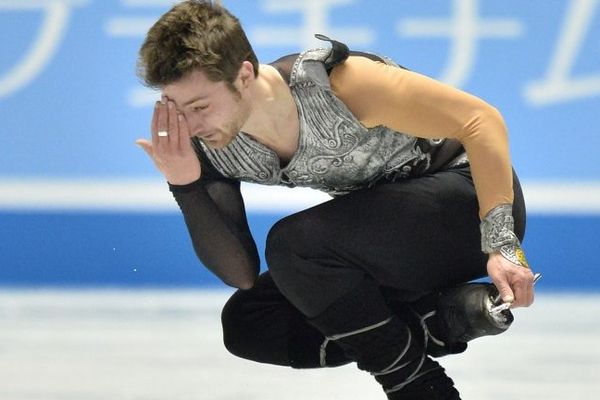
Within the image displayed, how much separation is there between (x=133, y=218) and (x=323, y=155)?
1.60m

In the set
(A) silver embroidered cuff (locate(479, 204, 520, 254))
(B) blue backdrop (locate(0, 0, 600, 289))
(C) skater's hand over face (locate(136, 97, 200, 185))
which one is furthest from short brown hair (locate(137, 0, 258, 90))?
(B) blue backdrop (locate(0, 0, 600, 289))

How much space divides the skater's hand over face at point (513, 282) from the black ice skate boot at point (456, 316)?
4 centimetres

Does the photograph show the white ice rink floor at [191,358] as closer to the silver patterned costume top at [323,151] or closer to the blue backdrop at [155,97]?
the blue backdrop at [155,97]

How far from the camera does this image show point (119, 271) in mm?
3633

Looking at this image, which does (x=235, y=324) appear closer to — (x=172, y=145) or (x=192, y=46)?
(x=172, y=145)

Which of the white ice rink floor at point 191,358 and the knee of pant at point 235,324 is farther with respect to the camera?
the white ice rink floor at point 191,358

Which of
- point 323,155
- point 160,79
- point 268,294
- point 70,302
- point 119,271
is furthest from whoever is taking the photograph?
point 119,271

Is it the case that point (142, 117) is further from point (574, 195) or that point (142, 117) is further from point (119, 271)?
point (574, 195)

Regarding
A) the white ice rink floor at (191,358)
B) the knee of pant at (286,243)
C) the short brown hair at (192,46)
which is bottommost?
the white ice rink floor at (191,358)

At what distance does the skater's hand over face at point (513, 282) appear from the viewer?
1983 mm

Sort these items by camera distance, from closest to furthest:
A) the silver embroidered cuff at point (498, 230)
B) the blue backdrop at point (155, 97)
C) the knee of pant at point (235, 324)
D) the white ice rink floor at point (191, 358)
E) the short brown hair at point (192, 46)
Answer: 1. the short brown hair at point (192, 46)
2. the silver embroidered cuff at point (498, 230)
3. the knee of pant at point (235, 324)
4. the white ice rink floor at point (191, 358)
5. the blue backdrop at point (155, 97)

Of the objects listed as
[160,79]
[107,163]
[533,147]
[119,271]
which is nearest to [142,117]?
[107,163]

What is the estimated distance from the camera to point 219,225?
2105 millimetres

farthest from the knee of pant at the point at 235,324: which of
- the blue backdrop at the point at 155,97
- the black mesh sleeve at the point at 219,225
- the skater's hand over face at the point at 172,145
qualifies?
the blue backdrop at the point at 155,97
